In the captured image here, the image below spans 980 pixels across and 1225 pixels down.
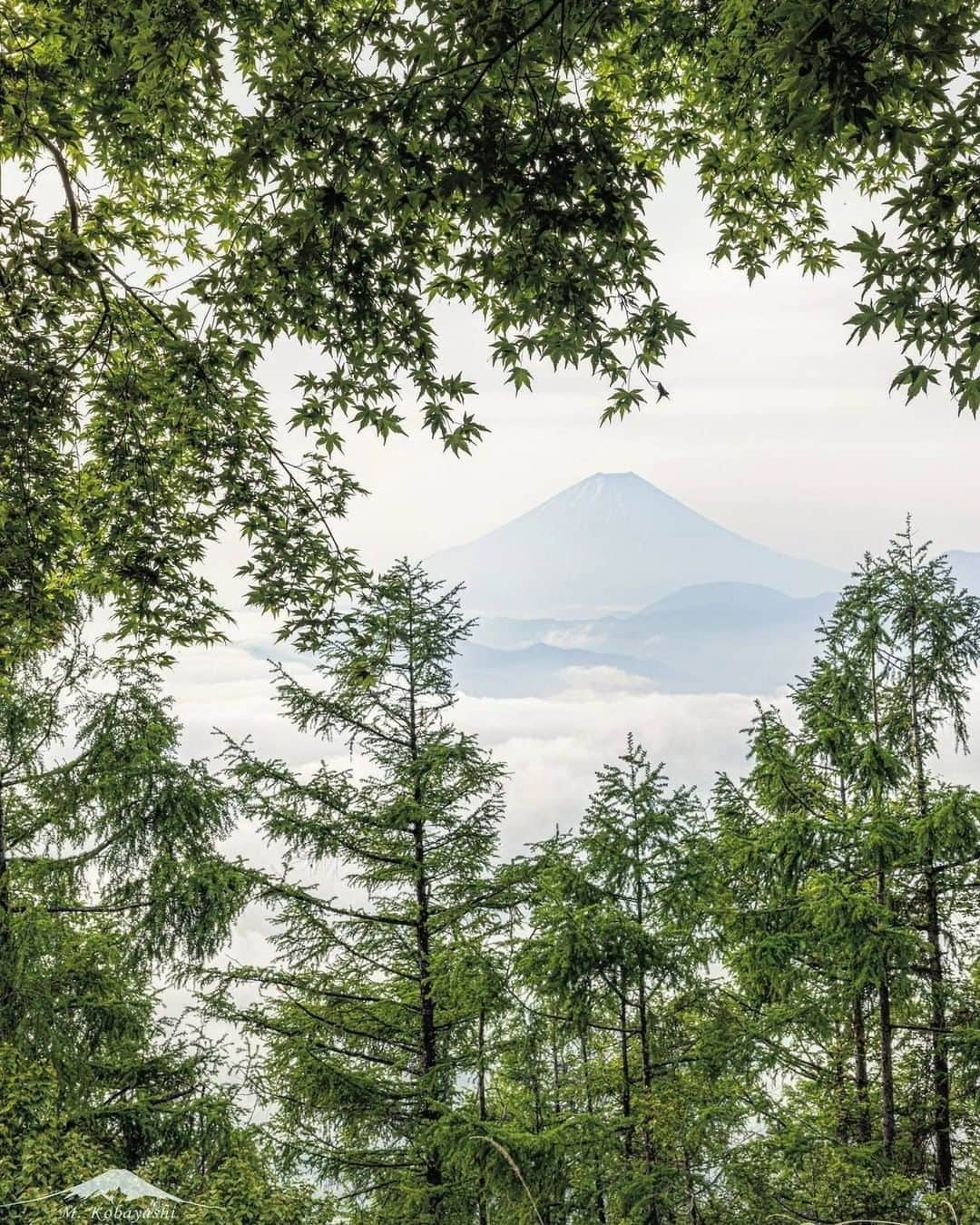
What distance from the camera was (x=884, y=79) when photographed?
285 centimetres

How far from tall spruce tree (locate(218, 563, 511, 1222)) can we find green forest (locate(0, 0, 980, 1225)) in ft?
0.19

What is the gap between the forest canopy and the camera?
3.19 metres

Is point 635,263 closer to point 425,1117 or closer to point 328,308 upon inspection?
point 328,308

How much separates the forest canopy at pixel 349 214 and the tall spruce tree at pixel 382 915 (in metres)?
3.16

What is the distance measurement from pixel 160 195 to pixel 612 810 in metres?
7.41

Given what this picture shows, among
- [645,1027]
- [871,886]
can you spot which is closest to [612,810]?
[645,1027]

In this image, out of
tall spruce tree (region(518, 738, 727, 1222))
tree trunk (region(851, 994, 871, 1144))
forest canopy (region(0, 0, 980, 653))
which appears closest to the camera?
forest canopy (region(0, 0, 980, 653))

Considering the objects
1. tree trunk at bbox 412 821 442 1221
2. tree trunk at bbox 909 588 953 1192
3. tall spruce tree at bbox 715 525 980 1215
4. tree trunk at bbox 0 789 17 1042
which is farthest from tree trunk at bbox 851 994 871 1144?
tree trunk at bbox 0 789 17 1042

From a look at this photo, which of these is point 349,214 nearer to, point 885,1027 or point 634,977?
point 634,977

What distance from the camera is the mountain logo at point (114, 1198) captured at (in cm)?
343

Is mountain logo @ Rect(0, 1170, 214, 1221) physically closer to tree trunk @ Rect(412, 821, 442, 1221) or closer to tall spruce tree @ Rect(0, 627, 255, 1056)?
tree trunk @ Rect(412, 821, 442, 1221)

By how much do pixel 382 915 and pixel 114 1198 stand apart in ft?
19.3

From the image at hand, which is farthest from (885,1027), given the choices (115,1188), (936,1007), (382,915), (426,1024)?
(115,1188)

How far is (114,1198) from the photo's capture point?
3537 millimetres
